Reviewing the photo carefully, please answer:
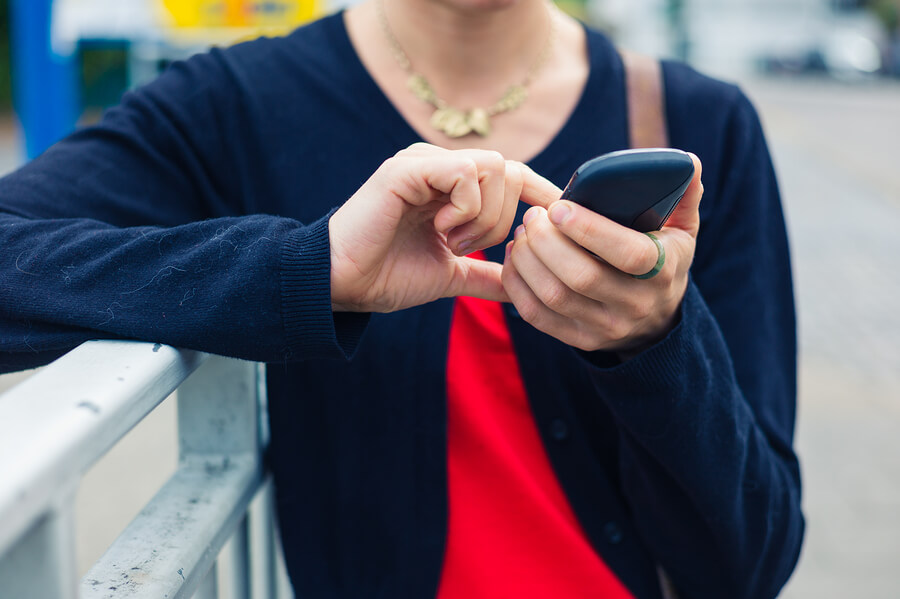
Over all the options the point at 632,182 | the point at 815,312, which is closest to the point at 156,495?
the point at 632,182

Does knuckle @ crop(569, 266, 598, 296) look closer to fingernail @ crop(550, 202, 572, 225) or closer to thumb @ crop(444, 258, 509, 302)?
fingernail @ crop(550, 202, 572, 225)

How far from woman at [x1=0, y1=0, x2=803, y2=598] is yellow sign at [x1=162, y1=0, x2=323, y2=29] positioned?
2.68 m

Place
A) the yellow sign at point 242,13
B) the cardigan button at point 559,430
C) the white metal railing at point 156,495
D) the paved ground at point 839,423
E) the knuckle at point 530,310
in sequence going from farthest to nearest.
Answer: the yellow sign at point 242,13, the paved ground at point 839,423, the cardigan button at point 559,430, the knuckle at point 530,310, the white metal railing at point 156,495

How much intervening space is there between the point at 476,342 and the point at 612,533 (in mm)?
337

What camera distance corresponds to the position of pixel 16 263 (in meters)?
0.92

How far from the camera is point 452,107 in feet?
4.41

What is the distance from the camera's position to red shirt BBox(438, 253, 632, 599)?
3.91ft

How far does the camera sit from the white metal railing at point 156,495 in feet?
1.71

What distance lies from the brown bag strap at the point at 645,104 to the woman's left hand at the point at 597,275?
364mm

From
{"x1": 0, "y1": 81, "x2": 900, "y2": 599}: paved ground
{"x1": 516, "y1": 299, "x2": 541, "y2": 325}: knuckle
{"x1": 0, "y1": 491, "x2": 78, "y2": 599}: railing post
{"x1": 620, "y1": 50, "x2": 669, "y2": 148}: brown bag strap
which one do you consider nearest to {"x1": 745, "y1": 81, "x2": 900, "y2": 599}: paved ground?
{"x1": 0, "y1": 81, "x2": 900, "y2": 599}: paved ground

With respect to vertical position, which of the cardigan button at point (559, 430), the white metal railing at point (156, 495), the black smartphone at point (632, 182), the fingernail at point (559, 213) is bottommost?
the cardigan button at point (559, 430)

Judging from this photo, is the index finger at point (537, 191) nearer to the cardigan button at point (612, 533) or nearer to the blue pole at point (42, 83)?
the cardigan button at point (612, 533)

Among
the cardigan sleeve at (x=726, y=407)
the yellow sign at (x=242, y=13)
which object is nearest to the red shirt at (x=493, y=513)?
the cardigan sleeve at (x=726, y=407)

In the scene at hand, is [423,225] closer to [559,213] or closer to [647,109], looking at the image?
[559,213]
